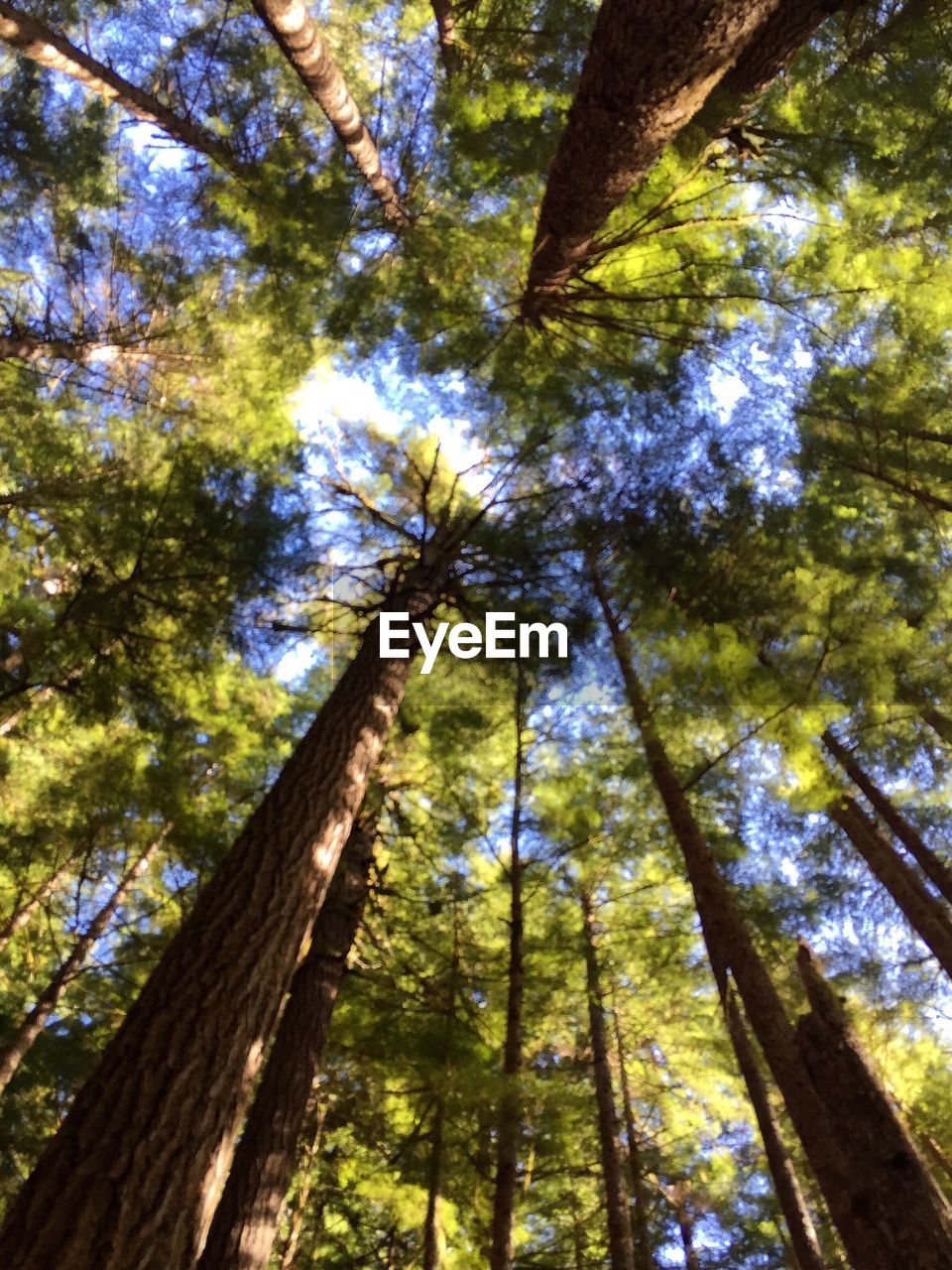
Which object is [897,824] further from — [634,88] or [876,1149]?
[634,88]

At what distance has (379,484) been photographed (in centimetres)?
809

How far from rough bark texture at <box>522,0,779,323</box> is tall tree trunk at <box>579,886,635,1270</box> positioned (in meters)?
6.12

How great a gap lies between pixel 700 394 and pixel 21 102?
691 centimetres

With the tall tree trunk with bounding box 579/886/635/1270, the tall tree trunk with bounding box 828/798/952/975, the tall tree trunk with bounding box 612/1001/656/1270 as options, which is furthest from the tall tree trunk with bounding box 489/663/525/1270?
the tall tree trunk with bounding box 828/798/952/975

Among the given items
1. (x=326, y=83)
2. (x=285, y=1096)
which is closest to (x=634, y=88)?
(x=326, y=83)

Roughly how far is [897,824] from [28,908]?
8.70 m

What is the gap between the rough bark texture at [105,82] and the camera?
5992 millimetres

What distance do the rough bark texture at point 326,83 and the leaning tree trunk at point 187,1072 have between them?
5.02 metres

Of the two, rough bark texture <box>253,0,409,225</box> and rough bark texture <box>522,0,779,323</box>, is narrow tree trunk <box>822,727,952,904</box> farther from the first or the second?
rough bark texture <box>253,0,409,225</box>

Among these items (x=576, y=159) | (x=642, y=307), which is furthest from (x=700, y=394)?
(x=576, y=159)

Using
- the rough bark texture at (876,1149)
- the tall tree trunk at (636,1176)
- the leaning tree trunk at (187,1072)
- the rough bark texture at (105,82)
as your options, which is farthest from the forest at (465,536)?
the leaning tree trunk at (187,1072)

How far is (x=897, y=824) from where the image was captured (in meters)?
7.73

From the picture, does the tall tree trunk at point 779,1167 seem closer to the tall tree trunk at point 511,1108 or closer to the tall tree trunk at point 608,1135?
the tall tree trunk at point 608,1135

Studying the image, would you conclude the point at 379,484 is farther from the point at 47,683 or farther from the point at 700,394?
the point at 47,683
